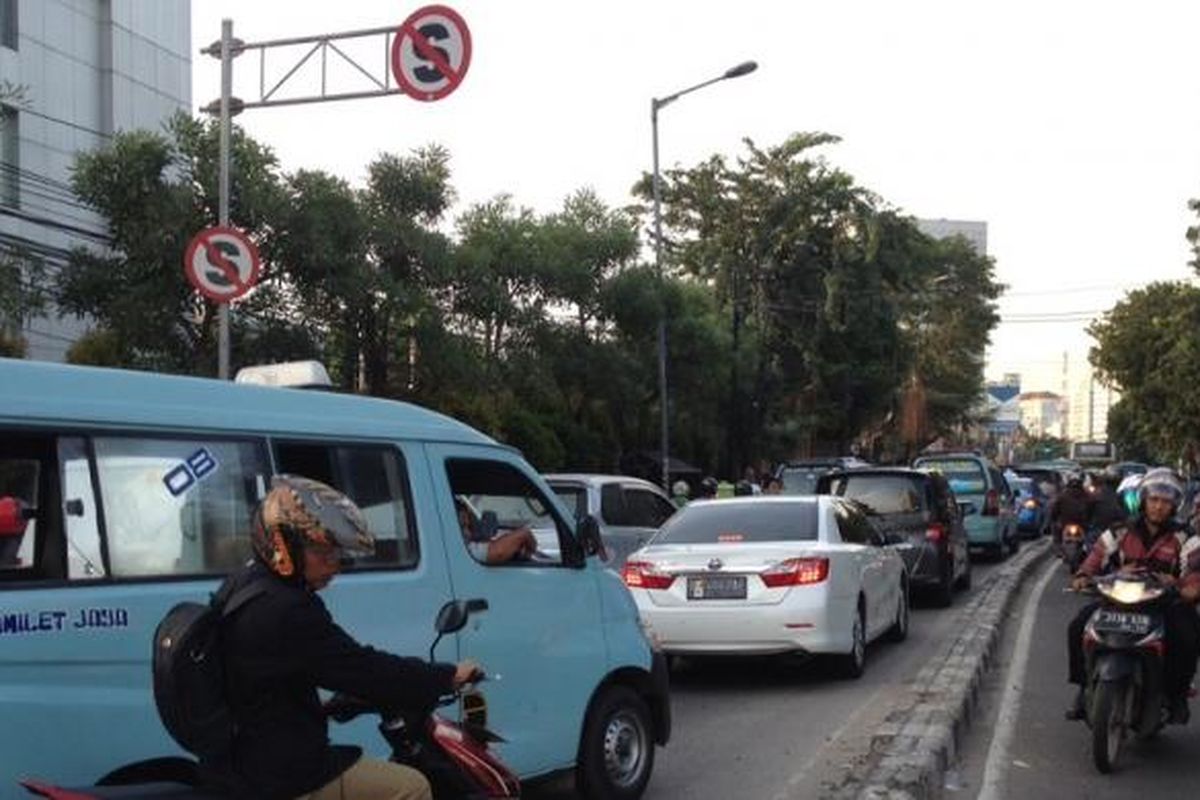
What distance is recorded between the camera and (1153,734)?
7.82 meters


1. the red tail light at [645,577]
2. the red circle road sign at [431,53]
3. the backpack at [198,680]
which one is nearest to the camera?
the backpack at [198,680]

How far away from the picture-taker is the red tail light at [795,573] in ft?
33.1

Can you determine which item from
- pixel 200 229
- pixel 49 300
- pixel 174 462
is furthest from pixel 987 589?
pixel 174 462

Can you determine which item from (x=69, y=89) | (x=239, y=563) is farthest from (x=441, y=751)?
(x=69, y=89)

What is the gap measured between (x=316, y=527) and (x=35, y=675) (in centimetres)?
123

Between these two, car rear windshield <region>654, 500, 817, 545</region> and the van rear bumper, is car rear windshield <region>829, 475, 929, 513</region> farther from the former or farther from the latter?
the van rear bumper

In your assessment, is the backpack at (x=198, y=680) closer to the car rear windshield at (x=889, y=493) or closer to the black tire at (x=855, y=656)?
the black tire at (x=855, y=656)

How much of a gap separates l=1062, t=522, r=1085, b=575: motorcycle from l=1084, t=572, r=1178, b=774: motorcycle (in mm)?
7076

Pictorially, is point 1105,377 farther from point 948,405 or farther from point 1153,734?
point 1153,734

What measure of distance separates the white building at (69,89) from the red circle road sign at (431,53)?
454 inches

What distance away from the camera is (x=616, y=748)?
6.56 meters

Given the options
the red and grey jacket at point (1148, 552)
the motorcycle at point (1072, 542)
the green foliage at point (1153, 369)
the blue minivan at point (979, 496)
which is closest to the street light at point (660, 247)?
the blue minivan at point (979, 496)

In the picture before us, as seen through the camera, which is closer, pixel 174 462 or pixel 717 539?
pixel 174 462

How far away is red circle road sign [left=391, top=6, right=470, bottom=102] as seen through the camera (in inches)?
477
